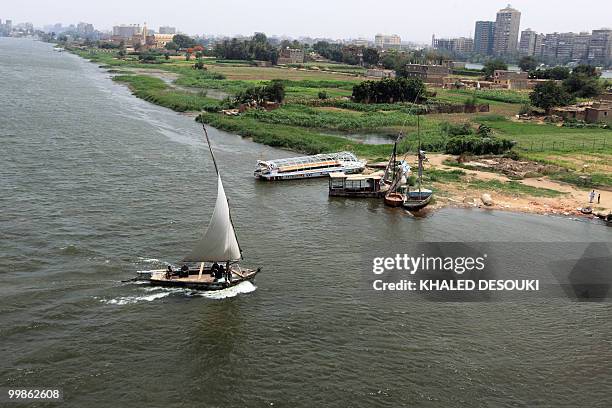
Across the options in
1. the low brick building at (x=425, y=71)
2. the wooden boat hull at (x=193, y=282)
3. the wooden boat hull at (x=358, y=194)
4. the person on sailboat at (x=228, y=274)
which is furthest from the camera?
the low brick building at (x=425, y=71)

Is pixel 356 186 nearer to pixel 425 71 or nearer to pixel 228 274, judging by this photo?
pixel 228 274

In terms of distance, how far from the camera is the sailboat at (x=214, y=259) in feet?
A: 88.4

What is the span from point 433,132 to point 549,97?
32578 millimetres

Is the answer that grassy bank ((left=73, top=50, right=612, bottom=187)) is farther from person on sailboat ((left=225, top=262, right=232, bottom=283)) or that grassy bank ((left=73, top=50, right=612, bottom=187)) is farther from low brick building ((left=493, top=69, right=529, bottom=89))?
person on sailboat ((left=225, top=262, right=232, bottom=283))

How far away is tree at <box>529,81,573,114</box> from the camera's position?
93.2 m

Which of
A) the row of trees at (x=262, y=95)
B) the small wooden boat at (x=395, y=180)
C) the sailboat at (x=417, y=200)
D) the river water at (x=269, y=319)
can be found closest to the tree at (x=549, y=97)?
the row of trees at (x=262, y=95)

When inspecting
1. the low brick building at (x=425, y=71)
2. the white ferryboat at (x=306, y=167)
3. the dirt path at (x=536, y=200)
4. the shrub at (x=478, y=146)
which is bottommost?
the dirt path at (x=536, y=200)

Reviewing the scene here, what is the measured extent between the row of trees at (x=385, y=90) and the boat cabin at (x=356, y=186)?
2238 inches

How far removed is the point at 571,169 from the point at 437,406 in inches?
1538

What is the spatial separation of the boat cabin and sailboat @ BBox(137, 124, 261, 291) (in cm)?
1806

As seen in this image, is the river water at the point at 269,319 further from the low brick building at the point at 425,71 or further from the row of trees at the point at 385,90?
the low brick building at the point at 425,71

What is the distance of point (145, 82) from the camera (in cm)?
11944

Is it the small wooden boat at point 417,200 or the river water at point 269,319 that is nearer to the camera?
the river water at point 269,319
